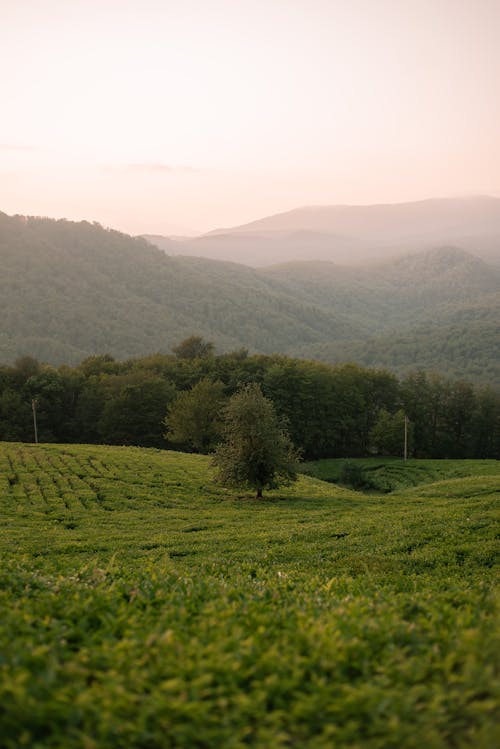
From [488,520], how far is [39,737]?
1784 centimetres

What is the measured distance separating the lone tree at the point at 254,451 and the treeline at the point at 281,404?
36184 millimetres

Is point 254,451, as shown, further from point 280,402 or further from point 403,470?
point 280,402

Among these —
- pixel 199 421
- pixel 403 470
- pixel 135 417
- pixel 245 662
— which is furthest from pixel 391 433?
pixel 245 662

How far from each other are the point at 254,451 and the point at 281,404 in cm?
4857

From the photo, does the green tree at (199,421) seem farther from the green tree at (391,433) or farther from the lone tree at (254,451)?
the green tree at (391,433)

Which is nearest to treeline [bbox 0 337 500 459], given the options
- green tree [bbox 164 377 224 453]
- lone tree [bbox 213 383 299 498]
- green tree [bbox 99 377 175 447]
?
green tree [bbox 99 377 175 447]

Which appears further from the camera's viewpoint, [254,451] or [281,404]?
[281,404]

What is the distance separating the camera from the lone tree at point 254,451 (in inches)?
1342

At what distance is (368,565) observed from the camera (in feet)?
49.4

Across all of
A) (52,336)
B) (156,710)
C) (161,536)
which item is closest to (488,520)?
(161,536)

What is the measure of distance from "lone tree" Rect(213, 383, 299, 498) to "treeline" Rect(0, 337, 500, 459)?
36184 millimetres

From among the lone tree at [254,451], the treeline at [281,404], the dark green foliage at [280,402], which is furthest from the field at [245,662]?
the treeline at [281,404]

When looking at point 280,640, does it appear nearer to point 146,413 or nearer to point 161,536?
point 161,536

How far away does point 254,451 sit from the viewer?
34.0 metres
